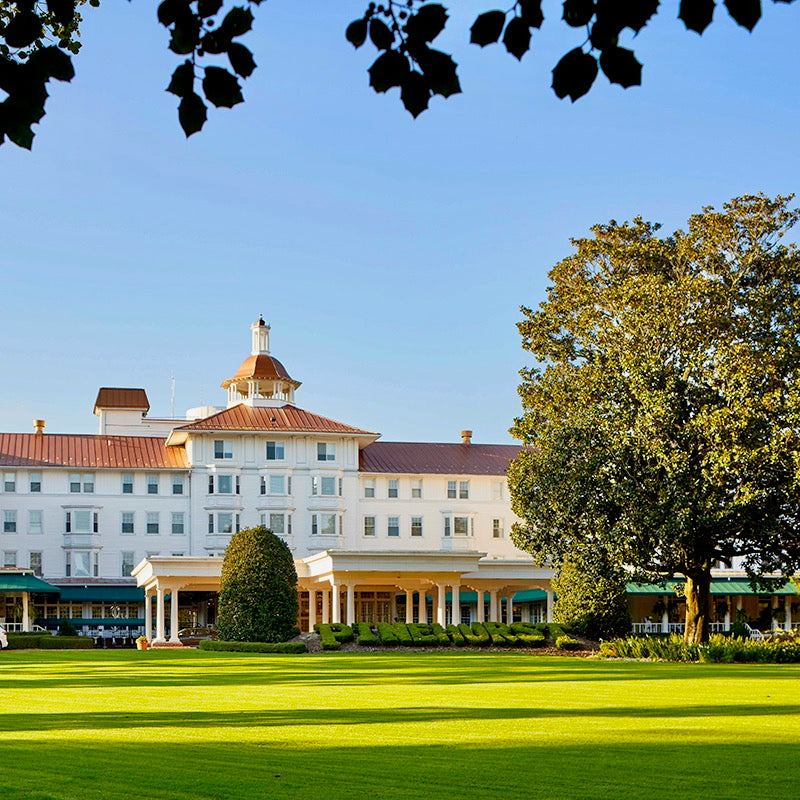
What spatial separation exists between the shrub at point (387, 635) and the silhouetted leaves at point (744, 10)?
43.7 meters

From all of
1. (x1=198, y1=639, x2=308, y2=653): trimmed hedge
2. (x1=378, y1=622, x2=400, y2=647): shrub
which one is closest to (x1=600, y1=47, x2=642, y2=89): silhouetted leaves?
(x1=198, y1=639, x2=308, y2=653): trimmed hedge

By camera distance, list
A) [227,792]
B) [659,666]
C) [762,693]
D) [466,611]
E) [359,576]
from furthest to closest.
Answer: [466,611]
[359,576]
[659,666]
[762,693]
[227,792]

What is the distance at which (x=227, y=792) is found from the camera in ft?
34.0

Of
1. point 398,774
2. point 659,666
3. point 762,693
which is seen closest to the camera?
point 398,774

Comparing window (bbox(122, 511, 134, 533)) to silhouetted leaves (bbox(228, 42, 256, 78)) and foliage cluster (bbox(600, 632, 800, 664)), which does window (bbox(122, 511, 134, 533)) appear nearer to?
foliage cluster (bbox(600, 632, 800, 664))

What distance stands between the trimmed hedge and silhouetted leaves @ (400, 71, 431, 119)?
40.1 m

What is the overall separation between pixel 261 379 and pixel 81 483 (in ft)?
43.2

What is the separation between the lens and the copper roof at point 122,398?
87188 millimetres

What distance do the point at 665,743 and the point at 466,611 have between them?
68.9m

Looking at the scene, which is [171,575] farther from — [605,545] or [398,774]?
[398,774]

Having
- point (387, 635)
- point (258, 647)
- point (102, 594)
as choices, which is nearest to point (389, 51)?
point (258, 647)

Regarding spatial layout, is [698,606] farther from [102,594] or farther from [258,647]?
[102,594]

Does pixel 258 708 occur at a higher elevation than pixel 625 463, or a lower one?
lower

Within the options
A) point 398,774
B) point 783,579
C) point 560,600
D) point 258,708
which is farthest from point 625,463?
point 398,774
